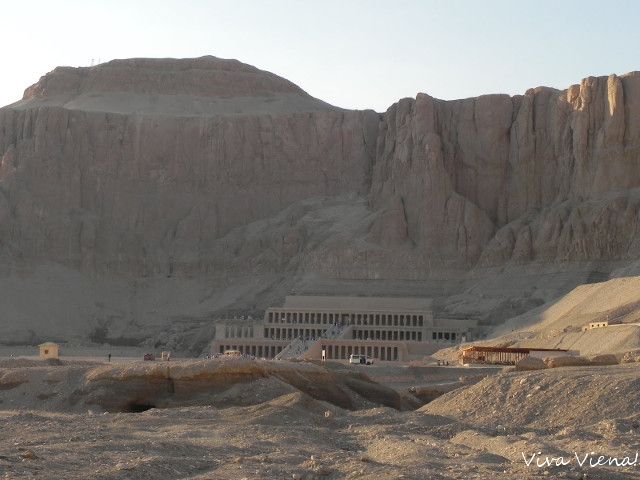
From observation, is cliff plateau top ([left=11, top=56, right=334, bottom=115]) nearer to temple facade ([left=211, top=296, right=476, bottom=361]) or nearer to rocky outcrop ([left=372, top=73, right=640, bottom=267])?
rocky outcrop ([left=372, top=73, right=640, bottom=267])

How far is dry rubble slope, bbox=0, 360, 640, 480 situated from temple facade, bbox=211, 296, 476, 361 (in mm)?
47016

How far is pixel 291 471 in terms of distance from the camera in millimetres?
31734

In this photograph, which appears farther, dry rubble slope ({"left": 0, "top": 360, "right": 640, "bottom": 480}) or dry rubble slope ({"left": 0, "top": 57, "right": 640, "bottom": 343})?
dry rubble slope ({"left": 0, "top": 57, "right": 640, "bottom": 343})

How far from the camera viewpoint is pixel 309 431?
40062 millimetres

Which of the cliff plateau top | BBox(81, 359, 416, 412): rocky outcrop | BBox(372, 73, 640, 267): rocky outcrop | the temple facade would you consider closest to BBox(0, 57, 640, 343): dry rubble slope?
BBox(372, 73, 640, 267): rocky outcrop

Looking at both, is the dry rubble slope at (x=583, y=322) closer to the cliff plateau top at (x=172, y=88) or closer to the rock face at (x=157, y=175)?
the rock face at (x=157, y=175)

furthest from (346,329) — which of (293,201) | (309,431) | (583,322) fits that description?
(309,431)

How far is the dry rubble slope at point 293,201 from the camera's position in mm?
115375

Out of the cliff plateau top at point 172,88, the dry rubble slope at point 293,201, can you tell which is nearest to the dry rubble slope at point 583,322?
the dry rubble slope at point 293,201

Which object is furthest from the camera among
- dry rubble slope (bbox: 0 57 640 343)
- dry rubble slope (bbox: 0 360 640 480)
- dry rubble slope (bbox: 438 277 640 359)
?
Answer: dry rubble slope (bbox: 0 57 640 343)

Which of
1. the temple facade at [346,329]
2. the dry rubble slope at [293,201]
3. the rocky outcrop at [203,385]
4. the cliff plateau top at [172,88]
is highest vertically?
the cliff plateau top at [172,88]

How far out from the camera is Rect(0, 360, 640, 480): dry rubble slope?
31.6 m

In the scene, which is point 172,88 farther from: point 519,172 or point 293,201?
point 519,172

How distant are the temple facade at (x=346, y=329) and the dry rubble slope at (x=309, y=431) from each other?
154 feet
